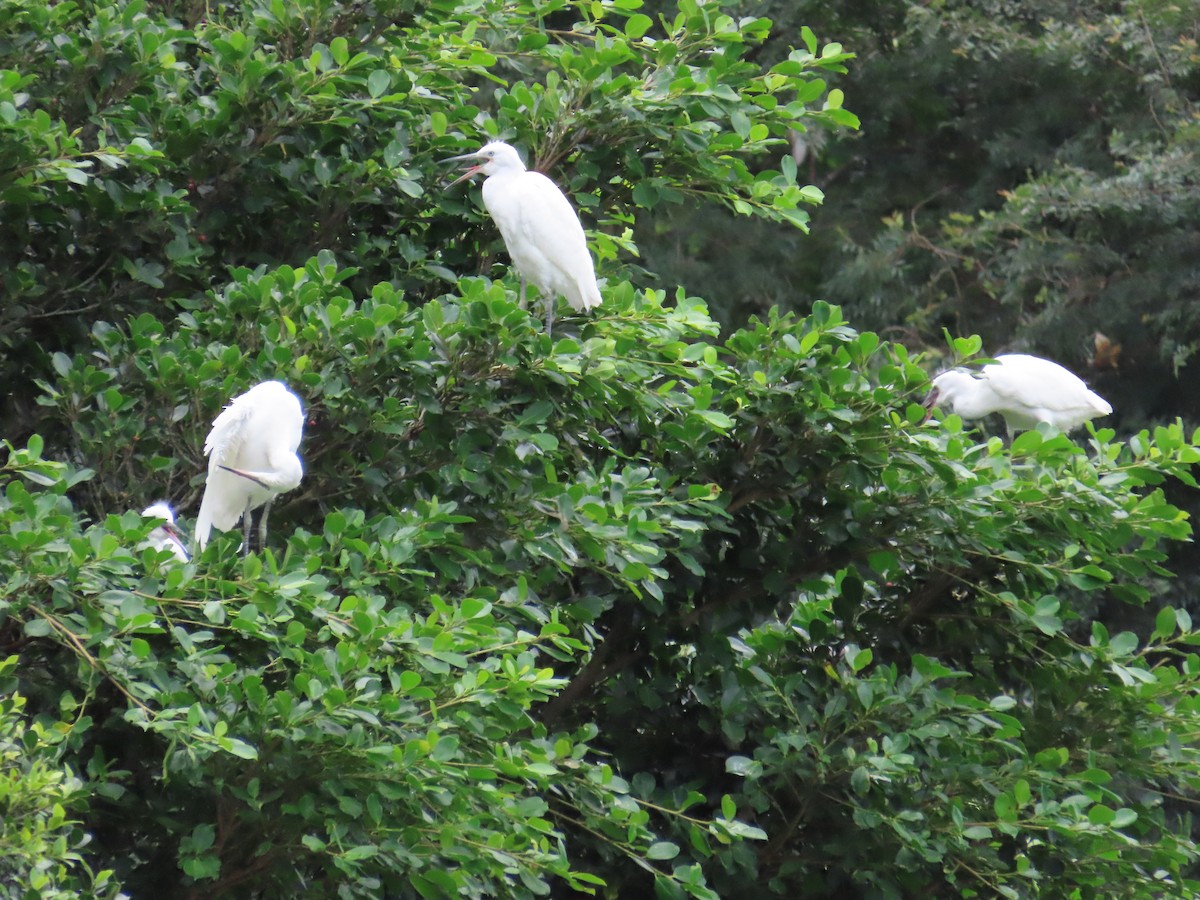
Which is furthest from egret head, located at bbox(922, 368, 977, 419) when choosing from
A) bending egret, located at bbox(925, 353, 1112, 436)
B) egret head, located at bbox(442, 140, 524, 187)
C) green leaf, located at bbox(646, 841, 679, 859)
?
green leaf, located at bbox(646, 841, 679, 859)

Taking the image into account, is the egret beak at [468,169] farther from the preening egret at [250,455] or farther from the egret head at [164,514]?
the egret head at [164,514]

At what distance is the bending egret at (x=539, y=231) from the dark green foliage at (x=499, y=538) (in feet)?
0.47

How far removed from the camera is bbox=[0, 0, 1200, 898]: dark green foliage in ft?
11.3

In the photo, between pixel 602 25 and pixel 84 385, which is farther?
pixel 602 25

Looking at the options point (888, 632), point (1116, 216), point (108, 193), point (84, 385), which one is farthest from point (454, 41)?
point (1116, 216)

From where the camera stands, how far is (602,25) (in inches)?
202

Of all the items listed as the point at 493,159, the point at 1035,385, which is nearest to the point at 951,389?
the point at 1035,385

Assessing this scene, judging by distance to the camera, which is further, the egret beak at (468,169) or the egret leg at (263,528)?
the egret beak at (468,169)

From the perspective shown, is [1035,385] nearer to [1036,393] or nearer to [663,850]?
[1036,393]

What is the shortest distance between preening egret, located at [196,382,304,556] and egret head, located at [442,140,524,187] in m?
1.05

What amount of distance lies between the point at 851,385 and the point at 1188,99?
632 cm

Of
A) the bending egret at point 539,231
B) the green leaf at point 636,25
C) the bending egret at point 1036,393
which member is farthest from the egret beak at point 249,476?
the bending egret at point 1036,393

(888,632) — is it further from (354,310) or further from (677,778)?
(354,310)

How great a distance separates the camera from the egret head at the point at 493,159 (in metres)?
4.75
